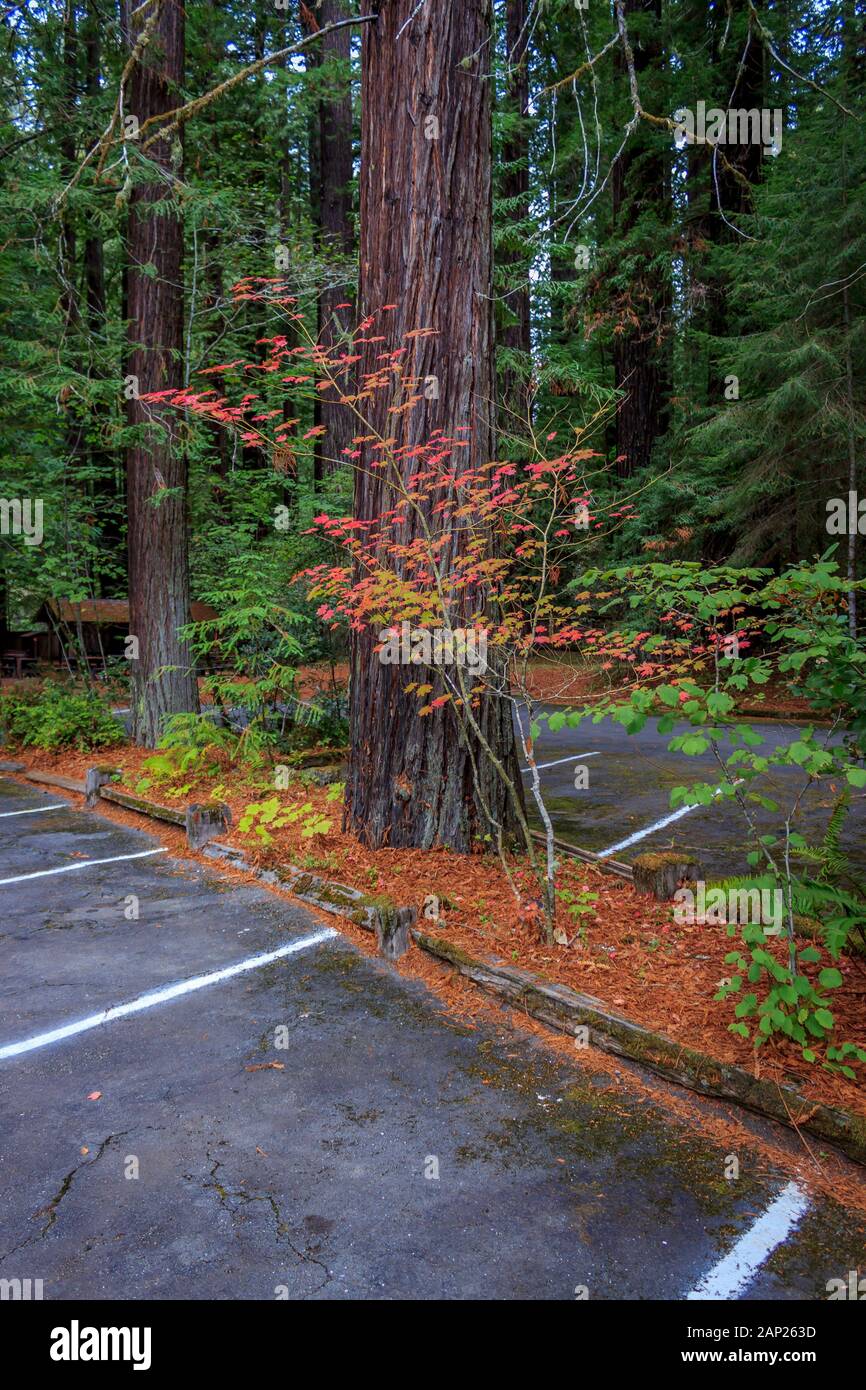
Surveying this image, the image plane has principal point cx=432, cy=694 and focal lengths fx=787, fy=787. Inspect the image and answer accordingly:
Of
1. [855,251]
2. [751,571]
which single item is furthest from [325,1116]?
[855,251]

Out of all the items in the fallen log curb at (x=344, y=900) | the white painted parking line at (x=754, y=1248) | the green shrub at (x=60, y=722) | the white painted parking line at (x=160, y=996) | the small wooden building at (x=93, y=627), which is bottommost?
the white painted parking line at (x=754, y=1248)

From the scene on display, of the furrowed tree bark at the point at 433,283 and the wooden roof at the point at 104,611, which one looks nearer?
the furrowed tree bark at the point at 433,283

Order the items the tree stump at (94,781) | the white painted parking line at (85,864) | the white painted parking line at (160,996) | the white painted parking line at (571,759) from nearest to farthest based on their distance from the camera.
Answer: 1. the white painted parking line at (160,996)
2. the white painted parking line at (85,864)
3. the tree stump at (94,781)
4. the white painted parking line at (571,759)

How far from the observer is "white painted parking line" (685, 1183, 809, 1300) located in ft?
7.44

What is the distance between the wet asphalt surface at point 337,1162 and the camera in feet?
7.68

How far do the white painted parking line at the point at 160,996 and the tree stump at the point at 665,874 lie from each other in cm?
201

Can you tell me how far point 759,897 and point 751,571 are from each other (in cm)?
153

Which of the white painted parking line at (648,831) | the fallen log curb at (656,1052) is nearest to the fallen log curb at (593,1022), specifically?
the fallen log curb at (656,1052)

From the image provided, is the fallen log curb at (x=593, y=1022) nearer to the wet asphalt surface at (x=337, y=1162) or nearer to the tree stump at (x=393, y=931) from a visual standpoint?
the tree stump at (x=393, y=931)

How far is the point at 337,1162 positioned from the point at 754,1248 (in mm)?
1398

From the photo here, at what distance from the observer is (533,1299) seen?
2230mm

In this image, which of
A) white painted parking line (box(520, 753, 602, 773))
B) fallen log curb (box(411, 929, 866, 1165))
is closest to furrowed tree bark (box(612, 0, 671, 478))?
white painted parking line (box(520, 753, 602, 773))
